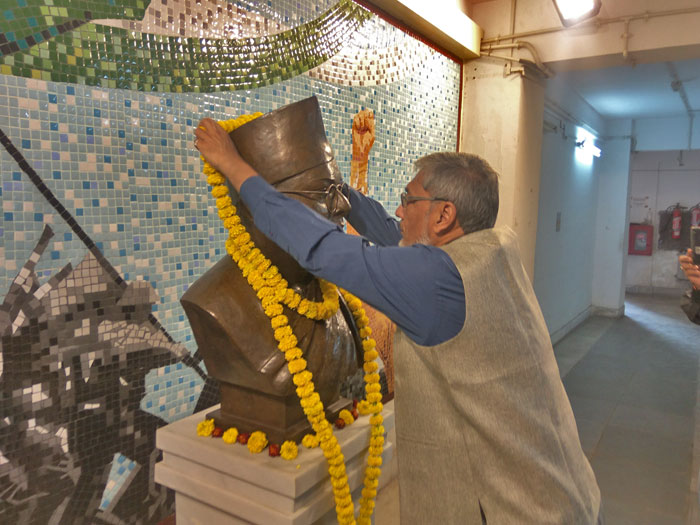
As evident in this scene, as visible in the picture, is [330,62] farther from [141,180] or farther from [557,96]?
[557,96]

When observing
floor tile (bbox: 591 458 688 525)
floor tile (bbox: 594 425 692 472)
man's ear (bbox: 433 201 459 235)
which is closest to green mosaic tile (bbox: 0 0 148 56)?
man's ear (bbox: 433 201 459 235)

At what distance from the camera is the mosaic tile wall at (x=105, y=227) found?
156cm

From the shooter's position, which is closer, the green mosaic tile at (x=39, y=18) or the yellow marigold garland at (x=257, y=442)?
the green mosaic tile at (x=39, y=18)

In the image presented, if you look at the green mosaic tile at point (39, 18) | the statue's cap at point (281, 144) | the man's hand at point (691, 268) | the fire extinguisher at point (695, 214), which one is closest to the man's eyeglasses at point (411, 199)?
the statue's cap at point (281, 144)

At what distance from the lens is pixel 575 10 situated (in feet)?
11.4

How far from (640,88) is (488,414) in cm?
617

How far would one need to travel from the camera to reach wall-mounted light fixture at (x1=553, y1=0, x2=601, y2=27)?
11.1 ft

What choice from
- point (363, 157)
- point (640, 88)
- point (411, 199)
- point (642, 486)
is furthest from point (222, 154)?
point (640, 88)

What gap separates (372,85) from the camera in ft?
9.64

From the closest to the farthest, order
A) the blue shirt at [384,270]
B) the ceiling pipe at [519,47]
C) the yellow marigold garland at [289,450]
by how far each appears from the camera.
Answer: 1. the blue shirt at [384,270]
2. the yellow marigold garland at [289,450]
3. the ceiling pipe at [519,47]

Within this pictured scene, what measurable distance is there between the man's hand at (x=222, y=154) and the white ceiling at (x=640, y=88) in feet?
14.9

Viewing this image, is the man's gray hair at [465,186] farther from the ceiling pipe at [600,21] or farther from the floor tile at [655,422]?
the floor tile at [655,422]

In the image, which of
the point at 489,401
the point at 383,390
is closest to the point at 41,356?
the point at 489,401

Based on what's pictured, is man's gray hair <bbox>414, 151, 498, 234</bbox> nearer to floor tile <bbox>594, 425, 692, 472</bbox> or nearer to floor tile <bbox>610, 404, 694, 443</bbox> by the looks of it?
floor tile <bbox>594, 425, 692, 472</bbox>
